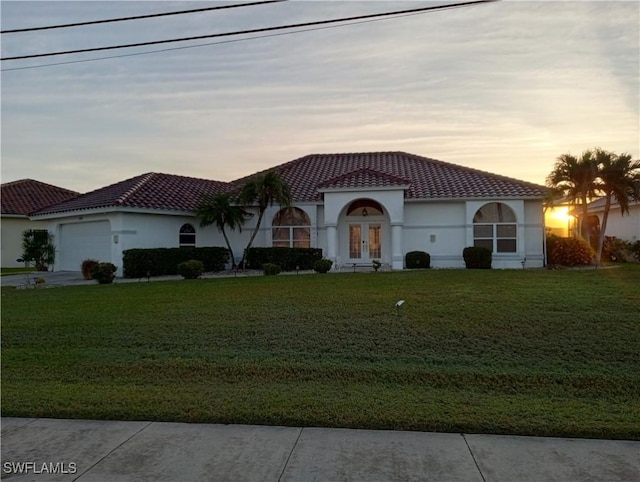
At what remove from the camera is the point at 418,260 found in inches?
890

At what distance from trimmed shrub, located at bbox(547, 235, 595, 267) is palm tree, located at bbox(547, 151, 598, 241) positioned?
6.89ft

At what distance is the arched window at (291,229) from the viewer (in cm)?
2533

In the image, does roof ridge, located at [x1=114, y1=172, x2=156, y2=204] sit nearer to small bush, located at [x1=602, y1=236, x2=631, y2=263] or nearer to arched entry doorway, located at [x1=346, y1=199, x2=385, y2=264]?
arched entry doorway, located at [x1=346, y1=199, x2=385, y2=264]

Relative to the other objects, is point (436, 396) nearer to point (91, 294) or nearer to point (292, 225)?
point (91, 294)

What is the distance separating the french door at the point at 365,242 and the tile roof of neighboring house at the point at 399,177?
8.14ft

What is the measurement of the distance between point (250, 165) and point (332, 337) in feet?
74.1

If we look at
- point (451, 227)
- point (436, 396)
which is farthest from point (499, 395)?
point (451, 227)

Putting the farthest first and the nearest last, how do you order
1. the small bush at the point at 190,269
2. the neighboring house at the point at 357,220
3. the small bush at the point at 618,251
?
the small bush at the point at 618,251
the neighboring house at the point at 357,220
the small bush at the point at 190,269

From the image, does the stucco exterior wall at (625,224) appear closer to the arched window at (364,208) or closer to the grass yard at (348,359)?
the arched window at (364,208)

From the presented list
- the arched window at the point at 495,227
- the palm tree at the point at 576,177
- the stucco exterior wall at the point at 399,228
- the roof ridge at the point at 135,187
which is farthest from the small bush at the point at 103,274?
the palm tree at the point at 576,177

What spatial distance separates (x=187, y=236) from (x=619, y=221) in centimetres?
2599

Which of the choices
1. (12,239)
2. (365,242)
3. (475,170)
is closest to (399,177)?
(365,242)

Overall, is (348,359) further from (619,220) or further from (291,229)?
(619,220)

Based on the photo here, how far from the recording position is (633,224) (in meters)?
29.7
